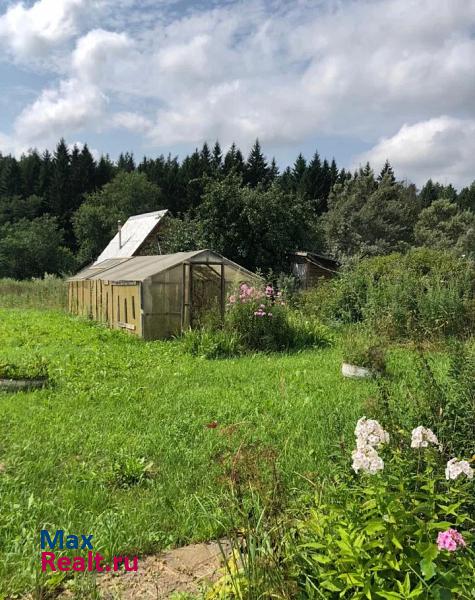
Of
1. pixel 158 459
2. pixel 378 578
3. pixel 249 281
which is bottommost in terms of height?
pixel 158 459

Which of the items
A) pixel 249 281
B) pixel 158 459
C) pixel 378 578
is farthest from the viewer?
pixel 249 281

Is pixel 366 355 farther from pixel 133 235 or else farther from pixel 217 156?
pixel 217 156

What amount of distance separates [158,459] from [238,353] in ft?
18.4

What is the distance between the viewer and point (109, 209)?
4475 centimetres

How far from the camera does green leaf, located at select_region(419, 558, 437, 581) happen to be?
1.68m

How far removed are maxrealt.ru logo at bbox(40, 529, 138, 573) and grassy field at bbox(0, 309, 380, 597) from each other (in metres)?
0.06

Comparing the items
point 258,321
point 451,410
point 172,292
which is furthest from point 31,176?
point 451,410

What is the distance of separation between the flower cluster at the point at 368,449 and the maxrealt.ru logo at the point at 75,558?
147 centimetres

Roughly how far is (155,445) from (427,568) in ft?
10.3

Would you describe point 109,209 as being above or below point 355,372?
above

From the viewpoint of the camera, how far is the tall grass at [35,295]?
2338 cm

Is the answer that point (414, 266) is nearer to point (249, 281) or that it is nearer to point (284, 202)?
point (249, 281)

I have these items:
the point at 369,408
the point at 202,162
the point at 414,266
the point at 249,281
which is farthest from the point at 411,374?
the point at 202,162

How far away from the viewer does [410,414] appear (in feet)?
11.4
